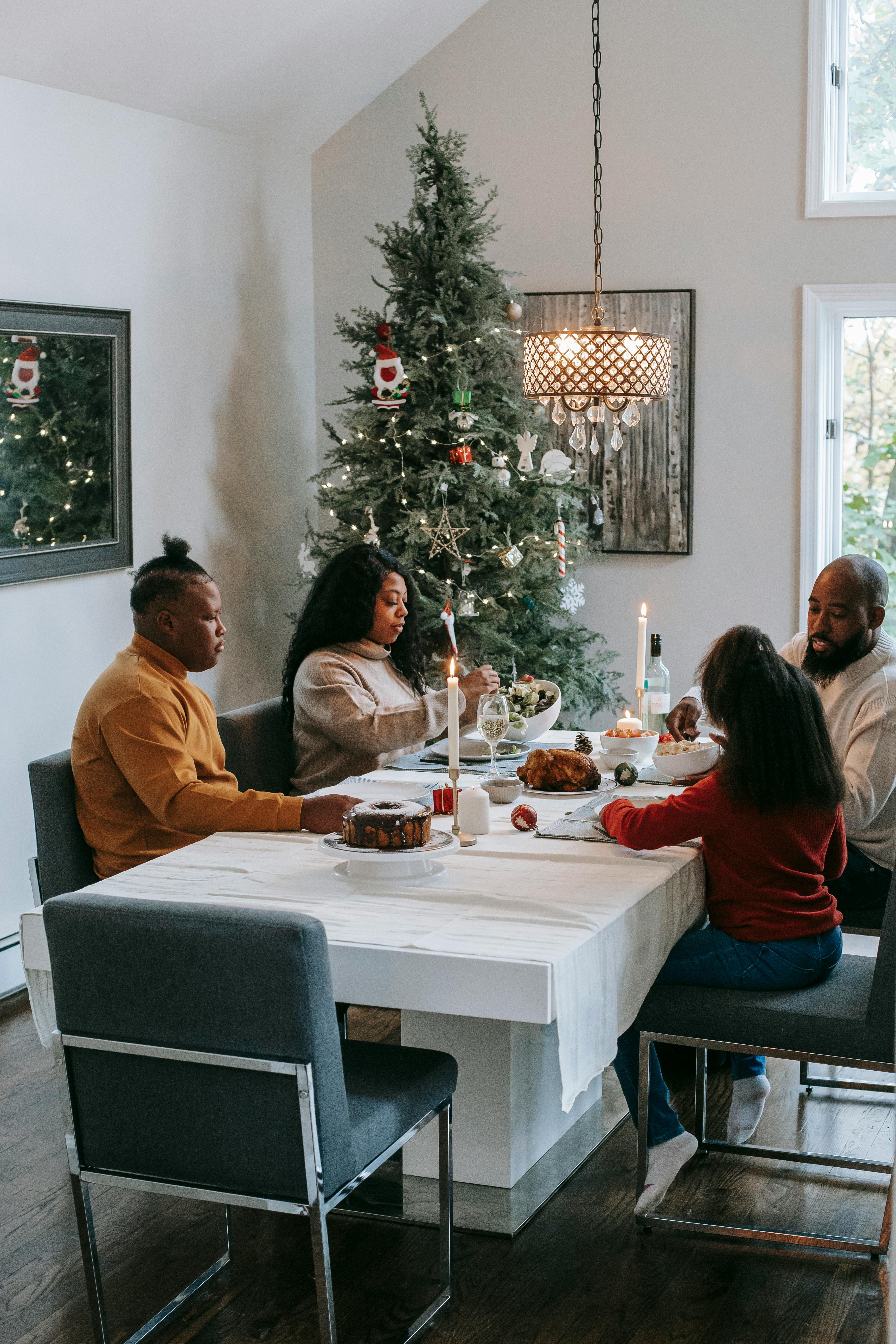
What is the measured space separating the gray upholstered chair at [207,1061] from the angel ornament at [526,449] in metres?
3.12

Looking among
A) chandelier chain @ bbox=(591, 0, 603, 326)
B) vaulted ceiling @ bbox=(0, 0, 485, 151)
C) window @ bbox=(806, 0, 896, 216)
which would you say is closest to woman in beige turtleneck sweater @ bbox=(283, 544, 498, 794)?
chandelier chain @ bbox=(591, 0, 603, 326)

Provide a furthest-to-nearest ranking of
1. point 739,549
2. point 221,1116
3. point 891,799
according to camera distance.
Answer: point 739,549
point 891,799
point 221,1116

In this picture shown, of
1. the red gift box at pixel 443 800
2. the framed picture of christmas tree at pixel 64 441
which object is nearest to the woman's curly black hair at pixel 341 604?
the red gift box at pixel 443 800

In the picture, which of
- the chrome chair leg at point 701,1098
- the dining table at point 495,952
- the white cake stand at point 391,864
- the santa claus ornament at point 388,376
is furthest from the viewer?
the santa claus ornament at point 388,376

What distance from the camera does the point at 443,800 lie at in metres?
2.77

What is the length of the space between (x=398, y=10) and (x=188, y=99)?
0.92 meters

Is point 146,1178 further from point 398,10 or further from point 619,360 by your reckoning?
point 398,10

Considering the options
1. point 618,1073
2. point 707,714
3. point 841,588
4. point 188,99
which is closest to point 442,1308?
point 618,1073

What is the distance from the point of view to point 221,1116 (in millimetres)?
1915

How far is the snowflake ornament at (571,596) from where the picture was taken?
5.10 m

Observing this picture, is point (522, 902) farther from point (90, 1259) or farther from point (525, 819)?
point (90, 1259)

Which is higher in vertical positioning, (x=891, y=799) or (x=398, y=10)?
(x=398, y=10)

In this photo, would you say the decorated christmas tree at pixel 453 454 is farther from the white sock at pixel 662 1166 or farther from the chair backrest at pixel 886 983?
the chair backrest at pixel 886 983

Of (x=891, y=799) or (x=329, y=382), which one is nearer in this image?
(x=891, y=799)
